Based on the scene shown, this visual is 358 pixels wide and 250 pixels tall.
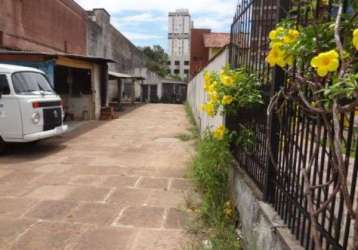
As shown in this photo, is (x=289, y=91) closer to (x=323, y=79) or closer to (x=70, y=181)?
(x=323, y=79)

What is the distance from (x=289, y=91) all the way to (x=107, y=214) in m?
2.80

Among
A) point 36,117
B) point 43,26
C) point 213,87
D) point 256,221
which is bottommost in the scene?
point 256,221

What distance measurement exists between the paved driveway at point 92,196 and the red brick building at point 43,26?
5.99 meters

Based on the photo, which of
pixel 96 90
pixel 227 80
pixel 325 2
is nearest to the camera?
pixel 325 2

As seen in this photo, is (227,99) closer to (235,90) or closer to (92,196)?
(235,90)

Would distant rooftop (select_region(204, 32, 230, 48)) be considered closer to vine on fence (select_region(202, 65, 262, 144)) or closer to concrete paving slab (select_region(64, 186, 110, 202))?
concrete paving slab (select_region(64, 186, 110, 202))

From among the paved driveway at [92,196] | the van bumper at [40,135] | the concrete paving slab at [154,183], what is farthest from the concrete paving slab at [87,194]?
the van bumper at [40,135]

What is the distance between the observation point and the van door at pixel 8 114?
679 cm

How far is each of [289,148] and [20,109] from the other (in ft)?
19.5

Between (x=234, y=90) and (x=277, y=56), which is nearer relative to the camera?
(x=277, y=56)

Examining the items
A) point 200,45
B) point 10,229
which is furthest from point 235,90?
point 200,45

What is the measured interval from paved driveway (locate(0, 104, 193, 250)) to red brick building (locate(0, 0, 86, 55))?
19.6ft

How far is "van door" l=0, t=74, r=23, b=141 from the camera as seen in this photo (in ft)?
22.3

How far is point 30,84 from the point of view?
7.37 metres
